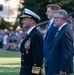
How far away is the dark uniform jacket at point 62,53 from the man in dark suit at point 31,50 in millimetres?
228

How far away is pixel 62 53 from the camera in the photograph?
750 cm

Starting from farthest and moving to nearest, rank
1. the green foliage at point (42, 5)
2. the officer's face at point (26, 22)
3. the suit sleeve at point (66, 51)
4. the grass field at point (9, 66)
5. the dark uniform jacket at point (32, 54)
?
the green foliage at point (42, 5) → the grass field at point (9, 66) → the officer's face at point (26, 22) → the dark uniform jacket at point (32, 54) → the suit sleeve at point (66, 51)

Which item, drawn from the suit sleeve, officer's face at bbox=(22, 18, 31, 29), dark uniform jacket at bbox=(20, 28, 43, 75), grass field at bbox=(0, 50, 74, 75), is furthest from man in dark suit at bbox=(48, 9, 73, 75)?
grass field at bbox=(0, 50, 74, 75)

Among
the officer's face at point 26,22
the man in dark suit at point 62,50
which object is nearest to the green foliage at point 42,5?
the officer's face at point 26,22

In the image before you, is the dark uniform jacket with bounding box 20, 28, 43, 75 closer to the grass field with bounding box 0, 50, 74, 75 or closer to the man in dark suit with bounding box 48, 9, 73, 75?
the man in dark suit with bounding box 48, 9, 73, 75

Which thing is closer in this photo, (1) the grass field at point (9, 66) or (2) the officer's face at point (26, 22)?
(2) the officer's face at point (26, 22)

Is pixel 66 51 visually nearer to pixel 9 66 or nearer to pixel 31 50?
pixel 31 50

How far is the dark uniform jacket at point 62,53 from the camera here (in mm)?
7457

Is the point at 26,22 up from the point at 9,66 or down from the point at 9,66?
up

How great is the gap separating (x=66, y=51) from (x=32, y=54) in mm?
721

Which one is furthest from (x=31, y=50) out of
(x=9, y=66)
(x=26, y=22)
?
(x=9, y=66)

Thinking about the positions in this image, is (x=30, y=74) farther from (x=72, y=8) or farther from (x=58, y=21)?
(x=72, y=8)

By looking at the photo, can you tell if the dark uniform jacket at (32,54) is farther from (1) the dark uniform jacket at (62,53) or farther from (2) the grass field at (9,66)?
(2) the grass field at (9,66)

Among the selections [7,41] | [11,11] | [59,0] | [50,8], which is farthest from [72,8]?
[50,8]
